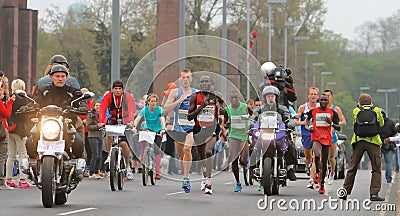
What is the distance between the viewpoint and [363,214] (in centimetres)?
1420

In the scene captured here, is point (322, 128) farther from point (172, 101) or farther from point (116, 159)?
point (116, 159)

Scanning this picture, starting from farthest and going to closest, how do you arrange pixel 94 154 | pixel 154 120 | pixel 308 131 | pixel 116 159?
pixel 94 154 → pixel 154 120 → pixel 308 131 → pixel 116 159

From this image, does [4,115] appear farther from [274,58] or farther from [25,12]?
[274,58]

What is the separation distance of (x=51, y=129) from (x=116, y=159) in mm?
4795

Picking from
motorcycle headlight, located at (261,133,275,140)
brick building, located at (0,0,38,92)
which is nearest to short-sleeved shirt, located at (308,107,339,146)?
motorcycle headlight, located at (261,133,275,140)

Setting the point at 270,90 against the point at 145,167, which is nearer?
the point at 270,90

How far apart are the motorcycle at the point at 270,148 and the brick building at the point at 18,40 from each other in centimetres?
3363

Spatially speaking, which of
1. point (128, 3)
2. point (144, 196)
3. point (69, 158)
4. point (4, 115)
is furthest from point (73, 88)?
point (128, 3)

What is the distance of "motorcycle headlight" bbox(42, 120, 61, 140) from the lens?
1377 cm

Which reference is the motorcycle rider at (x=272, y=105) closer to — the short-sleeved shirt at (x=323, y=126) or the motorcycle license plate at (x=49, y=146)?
the short-sleeved shirt at (x=323, y=126)

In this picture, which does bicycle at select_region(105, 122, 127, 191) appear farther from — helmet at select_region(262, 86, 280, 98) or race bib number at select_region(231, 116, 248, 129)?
helmet at select_region(262, 86, 280, 98)

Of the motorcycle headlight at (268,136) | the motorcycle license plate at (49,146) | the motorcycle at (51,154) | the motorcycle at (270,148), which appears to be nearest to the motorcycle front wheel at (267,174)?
the motorcycle at (270,148)

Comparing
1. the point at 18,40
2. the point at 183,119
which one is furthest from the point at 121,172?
the point at 18,40

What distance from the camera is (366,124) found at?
1700 centimetres
